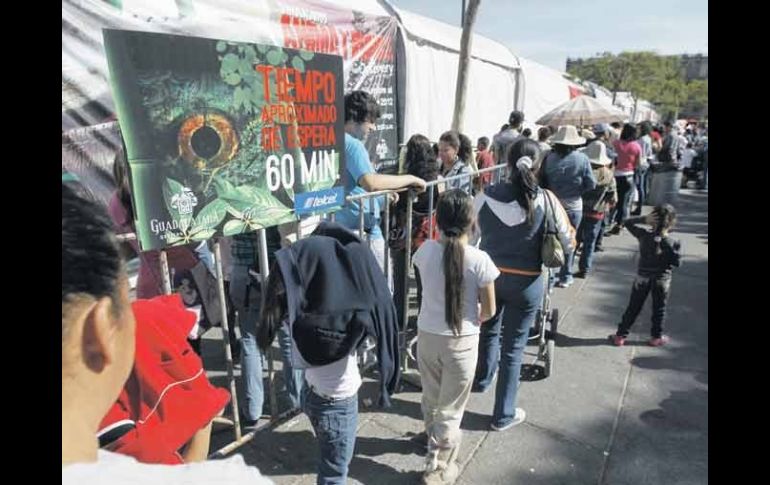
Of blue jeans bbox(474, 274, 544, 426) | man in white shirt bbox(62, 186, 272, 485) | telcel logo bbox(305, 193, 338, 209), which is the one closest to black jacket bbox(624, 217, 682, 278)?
blue jeans bbox(474, 274, 544, 426)

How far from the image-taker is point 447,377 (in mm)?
2703

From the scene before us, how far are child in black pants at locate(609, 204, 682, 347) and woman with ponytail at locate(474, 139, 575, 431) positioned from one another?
167 cm

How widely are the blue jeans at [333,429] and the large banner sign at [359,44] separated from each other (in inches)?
158

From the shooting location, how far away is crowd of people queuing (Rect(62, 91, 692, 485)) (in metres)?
0.84

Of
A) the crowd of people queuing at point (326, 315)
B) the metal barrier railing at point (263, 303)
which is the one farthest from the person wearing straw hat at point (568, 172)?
the metal barrier railing at point (263, 303)

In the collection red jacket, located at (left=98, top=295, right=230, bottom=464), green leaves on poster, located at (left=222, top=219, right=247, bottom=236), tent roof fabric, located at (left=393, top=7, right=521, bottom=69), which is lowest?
red jacket, located at (left=98, top=295, right=230, bottom=464)

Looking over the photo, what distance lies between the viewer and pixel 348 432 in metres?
2.24

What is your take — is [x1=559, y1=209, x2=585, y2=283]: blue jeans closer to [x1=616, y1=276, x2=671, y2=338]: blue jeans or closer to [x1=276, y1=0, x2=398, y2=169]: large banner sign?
[x1=616, y1=276, x2=671, y2=338]: blue jeans

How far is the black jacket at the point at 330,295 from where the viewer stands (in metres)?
2.04

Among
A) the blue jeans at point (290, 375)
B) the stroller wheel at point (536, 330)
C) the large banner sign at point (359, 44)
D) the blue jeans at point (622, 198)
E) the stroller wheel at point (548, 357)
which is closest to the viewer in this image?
the blue jeans at point (290, 375)

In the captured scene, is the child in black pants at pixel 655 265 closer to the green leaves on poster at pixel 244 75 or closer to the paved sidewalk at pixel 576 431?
the paved sidewalk at pixel 576 431

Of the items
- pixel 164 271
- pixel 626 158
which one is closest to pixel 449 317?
pixel 164 271

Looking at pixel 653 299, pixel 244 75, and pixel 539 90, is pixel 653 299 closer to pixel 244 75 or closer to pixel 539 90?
pixel 244 75
